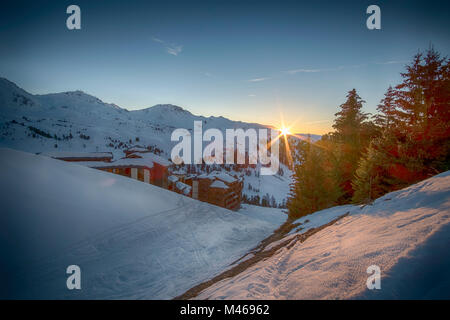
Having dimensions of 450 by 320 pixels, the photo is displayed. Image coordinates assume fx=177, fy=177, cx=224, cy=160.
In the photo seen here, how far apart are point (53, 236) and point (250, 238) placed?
35.8 feet

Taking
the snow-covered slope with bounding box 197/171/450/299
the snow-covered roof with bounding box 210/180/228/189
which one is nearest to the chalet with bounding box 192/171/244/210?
the snow-covered roof with bounding box 210/180/228/189

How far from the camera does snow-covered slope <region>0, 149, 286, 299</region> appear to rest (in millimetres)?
6500

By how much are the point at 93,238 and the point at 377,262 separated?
10.6 meters

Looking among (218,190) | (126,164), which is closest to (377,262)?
(218,190)

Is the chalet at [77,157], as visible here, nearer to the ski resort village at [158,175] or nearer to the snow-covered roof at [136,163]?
the ski resort village at [158,175]

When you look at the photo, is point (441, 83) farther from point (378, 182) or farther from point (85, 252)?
point (85, 252)

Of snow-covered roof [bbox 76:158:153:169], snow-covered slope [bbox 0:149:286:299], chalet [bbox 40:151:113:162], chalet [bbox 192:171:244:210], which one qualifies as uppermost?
chalet [bbox 40:151:113:162]

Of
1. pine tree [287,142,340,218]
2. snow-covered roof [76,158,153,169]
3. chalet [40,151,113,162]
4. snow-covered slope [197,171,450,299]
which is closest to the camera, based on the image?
snow-covered slope [197,171,450,299]

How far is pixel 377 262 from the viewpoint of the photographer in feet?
11.3

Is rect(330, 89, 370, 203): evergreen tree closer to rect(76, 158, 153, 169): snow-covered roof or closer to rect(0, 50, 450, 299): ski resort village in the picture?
rect(0, 50, 450, 299): ski resort village

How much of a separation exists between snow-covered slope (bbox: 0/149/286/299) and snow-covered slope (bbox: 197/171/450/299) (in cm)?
375

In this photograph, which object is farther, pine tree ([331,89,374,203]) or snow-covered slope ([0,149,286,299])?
pine tree ([331,89,374,203])
